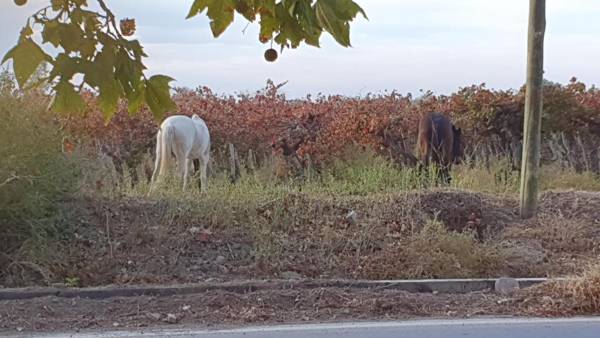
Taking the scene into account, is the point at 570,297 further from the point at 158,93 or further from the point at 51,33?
the point at 51,33

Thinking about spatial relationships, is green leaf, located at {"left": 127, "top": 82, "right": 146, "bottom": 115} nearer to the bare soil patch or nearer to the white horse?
the bare soil patch

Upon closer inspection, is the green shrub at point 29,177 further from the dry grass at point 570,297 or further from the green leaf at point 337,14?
the green leaf at point 337,14

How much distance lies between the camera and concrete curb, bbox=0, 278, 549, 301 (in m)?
6.24

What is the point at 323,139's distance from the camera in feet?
42.5

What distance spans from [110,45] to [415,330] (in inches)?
140

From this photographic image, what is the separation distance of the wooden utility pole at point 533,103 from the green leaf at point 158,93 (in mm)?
6554

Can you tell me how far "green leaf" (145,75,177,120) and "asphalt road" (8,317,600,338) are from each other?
2904 millimetres

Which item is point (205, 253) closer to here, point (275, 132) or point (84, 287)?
point (84, 287)

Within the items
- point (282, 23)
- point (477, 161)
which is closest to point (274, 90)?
point (477, 161)

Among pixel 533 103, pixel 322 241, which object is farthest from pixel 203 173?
pixel 533 103

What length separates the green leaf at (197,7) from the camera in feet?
8.83

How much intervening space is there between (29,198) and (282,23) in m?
5.10

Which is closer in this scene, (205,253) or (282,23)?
(282,23)

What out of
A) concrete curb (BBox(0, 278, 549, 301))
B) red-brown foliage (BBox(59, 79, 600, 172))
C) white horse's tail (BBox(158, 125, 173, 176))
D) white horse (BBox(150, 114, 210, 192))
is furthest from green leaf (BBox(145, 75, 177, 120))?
red-brown foliage (BBox(59, 79, 600, 172))
